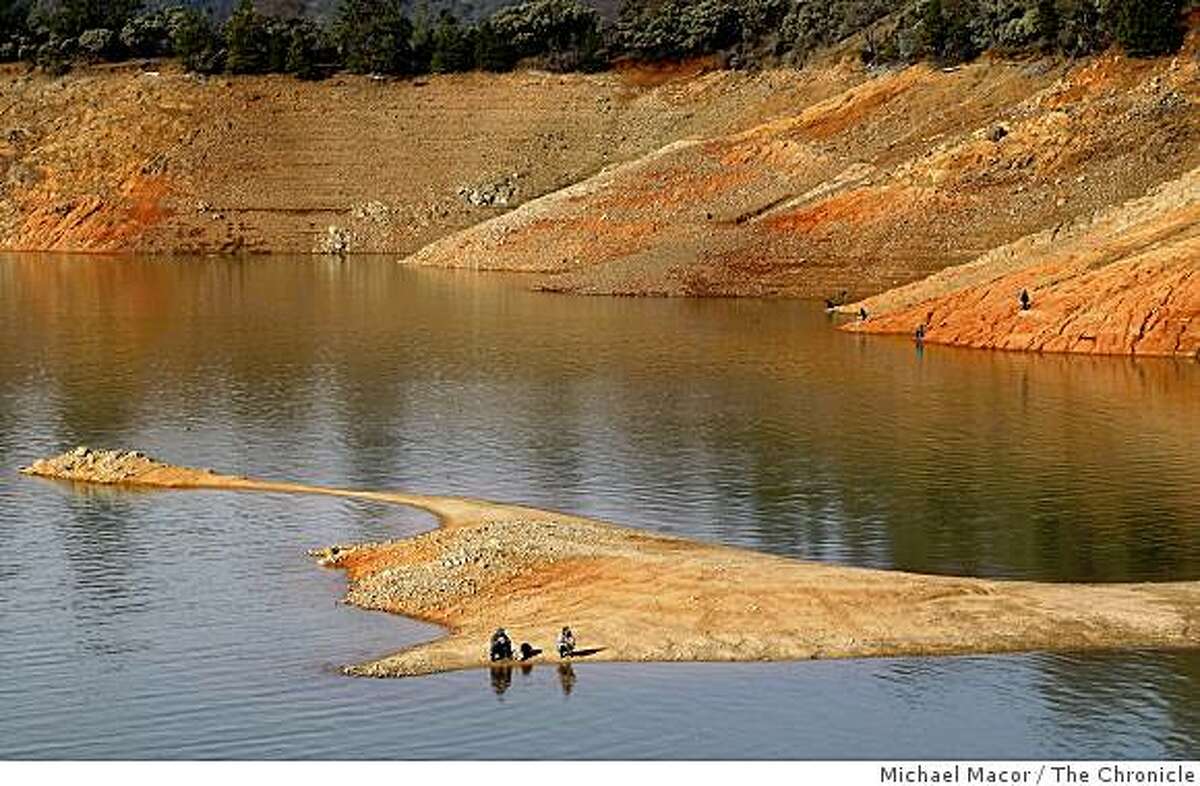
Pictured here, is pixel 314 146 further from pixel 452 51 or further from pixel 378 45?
pixel 452 51

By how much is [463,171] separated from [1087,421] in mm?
97643

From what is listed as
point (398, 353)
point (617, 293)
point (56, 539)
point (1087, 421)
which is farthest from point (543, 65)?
point (56, 539)

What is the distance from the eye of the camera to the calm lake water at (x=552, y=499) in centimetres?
3922

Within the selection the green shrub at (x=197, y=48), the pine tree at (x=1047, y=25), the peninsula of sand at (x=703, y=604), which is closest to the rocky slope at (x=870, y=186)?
the pine tree at (x=1047, y=25)

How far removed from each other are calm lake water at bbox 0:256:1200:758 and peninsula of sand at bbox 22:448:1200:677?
3.36ft

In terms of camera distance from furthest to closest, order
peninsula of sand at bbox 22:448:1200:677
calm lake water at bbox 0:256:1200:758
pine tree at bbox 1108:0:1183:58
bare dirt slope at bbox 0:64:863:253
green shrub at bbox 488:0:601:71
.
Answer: green shrub at bbox 488:0:601:71 → bare dirt slope at bbox 0:64:863:253 → pine tree at bbox 1108:0:1183:58 → peninsula of sand at bbox 22:448:1200:677 → calm lake water at bbox 0:256:1200:758

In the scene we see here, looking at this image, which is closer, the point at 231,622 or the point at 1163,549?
→ the point at 231,622

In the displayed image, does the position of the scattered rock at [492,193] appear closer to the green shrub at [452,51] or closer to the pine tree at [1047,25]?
the green shrub at [452,51]

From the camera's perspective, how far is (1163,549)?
2126 inches

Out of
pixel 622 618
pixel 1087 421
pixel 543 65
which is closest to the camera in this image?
pixel 622 618

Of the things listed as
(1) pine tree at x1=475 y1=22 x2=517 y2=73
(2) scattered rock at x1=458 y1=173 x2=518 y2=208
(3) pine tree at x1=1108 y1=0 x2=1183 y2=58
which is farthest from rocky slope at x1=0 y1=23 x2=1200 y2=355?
(1) pine tree at x1=475 y1=22 x2=517 y2=73

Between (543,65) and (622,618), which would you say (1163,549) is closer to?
(622,618)

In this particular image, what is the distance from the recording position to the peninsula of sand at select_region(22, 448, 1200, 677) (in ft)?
143

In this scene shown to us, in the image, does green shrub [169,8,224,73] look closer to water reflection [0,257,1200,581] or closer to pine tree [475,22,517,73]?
pine tree [475,22,517,73]
